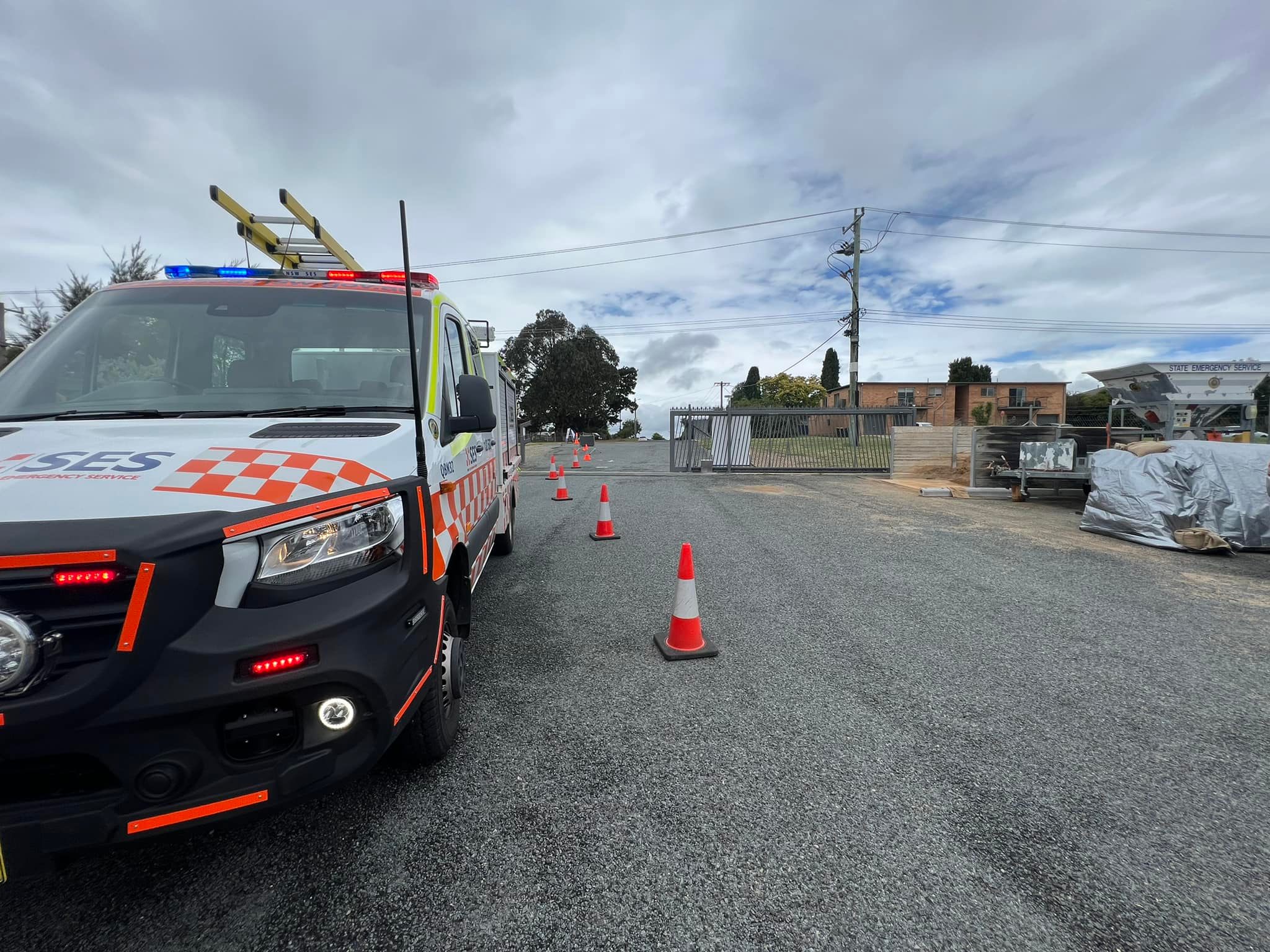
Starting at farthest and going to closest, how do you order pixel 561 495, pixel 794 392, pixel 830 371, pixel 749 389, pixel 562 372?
pixel 749 389 < pixel 830 371 < pixel 794 392 < pixel 562 372 < pixel 561 495

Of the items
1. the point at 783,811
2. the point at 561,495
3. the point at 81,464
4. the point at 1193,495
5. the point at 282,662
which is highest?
the point at 81,464

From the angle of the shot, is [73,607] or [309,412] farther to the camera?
[309,412]

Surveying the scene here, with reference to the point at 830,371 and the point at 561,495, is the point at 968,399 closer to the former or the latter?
the point at 830,371

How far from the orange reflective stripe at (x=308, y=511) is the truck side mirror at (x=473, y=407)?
30.8 inches

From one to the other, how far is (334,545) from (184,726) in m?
0.55

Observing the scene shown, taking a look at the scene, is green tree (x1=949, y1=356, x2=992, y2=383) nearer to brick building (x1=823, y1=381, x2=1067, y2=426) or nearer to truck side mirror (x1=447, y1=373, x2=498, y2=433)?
brick building (x1=823, y1=381, x2=1067, y2=426)

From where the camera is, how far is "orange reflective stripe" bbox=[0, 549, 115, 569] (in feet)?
4.49

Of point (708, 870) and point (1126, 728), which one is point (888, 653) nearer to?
point (1126, 728)

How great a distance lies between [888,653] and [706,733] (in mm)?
1645

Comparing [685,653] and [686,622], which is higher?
[686,622]

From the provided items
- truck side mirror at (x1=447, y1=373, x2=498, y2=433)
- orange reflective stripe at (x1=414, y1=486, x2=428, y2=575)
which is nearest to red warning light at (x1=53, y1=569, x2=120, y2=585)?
orange reflective stripe at (x1=414, y1=486, x2=428, y2=575)

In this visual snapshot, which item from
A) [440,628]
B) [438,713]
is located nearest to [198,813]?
[440,628]

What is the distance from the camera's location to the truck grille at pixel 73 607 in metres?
1.39

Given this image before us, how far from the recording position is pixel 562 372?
176 ft
